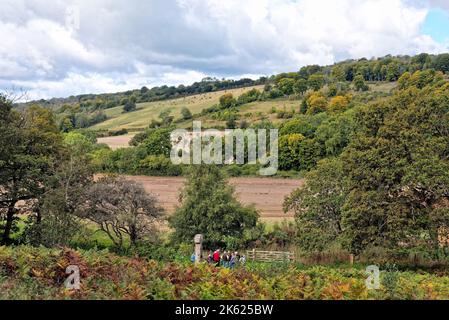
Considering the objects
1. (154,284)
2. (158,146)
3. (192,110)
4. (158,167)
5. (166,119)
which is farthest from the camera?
(192,110)

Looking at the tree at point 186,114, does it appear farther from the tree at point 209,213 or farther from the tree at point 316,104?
the tree at point 209,213

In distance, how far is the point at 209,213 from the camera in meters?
31.0

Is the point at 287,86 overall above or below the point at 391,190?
above

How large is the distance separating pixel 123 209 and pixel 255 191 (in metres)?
29.6

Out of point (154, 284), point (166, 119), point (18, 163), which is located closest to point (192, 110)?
point (166, 119)

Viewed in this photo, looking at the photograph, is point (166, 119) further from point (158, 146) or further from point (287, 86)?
point (158, 146)

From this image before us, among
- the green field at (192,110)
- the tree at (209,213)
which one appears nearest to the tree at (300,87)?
the green field at (192,110)

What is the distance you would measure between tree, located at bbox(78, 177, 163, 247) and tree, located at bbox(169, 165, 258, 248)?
203cm

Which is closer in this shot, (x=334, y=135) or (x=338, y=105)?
(x=334, y=135)

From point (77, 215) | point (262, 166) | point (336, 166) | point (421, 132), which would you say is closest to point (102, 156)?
point (262, 166)
